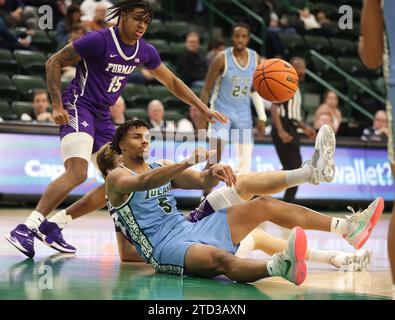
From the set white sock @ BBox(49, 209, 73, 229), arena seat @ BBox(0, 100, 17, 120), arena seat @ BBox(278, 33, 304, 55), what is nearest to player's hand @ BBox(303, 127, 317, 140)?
arena seat @ BBox(278, 33, 304, 55)

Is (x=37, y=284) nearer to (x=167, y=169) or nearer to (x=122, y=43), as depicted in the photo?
(x=167, y=169)

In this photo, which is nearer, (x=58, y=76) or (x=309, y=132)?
(x=58, y=76)

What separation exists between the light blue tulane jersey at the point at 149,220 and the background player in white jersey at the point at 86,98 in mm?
1062

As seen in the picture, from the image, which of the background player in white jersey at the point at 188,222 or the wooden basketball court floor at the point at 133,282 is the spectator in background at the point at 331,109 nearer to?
the wooden basketball court floor at the point at 133,282

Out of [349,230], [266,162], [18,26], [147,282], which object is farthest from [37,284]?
[18,26]

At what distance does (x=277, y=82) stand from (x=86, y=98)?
60.6 inches

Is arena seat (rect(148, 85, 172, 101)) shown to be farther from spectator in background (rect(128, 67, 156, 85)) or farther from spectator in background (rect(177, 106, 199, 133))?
spectator in background (rect(177, 106, 199, 133))

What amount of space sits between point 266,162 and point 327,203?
3.65 ft

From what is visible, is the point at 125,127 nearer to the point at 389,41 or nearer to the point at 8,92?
the point at 389,41

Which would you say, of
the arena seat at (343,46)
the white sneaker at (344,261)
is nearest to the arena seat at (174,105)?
the arena seat at (343,46)

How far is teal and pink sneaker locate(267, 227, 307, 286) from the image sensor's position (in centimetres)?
446

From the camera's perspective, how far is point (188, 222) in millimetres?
5500

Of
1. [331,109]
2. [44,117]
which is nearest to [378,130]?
[331,109]

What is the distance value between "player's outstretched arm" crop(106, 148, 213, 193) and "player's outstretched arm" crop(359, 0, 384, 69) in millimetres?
1175
